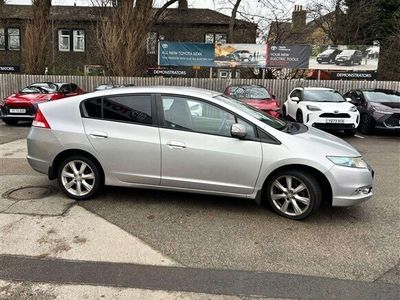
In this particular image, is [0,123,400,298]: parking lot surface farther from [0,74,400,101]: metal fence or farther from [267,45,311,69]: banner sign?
[267,45,311,69]: banner sign

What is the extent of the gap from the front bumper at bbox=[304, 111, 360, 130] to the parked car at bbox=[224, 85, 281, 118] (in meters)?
1.14

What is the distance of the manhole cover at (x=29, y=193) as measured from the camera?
225 inches

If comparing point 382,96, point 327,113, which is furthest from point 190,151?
point 382,96

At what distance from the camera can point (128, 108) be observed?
5.36m

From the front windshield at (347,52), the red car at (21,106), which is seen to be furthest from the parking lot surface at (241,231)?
the front windshield at (347,52)

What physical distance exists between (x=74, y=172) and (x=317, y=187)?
123 inches

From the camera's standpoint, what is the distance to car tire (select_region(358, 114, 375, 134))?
12.7 meters

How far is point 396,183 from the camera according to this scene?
6.91 meters

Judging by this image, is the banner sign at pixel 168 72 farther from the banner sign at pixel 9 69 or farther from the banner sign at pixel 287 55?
the banner sign at pixel 9 69

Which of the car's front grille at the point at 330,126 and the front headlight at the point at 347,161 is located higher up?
the front headlight at the point at 347,161

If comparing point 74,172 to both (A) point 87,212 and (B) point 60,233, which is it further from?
(B) point 60,233

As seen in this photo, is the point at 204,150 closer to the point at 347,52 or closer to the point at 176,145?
the point at 176,145

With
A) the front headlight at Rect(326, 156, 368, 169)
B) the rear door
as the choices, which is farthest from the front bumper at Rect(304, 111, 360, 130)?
the rear door

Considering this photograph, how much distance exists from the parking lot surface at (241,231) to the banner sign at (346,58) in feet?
52.9
